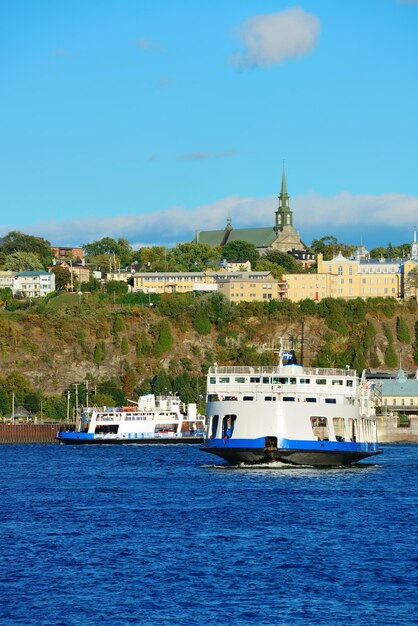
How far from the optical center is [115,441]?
486 ft

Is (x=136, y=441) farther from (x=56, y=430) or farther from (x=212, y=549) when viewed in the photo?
(x=212, y=549)

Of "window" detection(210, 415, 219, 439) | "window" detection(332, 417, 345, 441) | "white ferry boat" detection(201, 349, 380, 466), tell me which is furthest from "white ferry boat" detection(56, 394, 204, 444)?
"window" detection(210, 415, 219, 439)

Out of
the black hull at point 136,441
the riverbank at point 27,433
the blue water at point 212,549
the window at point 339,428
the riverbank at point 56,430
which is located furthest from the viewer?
the riverbank at point 56,430

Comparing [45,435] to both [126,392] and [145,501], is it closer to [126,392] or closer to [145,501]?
[126,392]

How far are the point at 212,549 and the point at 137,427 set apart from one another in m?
94.3

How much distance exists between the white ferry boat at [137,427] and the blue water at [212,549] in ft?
182

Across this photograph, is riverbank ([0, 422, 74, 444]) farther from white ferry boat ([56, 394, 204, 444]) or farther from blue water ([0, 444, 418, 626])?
blue water ([0, 444, 418, 626])

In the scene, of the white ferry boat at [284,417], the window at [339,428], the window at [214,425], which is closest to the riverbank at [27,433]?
the window at [339,428]

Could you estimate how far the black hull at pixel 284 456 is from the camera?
89.2 meters

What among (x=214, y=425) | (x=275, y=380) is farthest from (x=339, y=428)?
(x=214, y=425)

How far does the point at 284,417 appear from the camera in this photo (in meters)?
89.4

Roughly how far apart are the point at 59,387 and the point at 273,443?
110079mm

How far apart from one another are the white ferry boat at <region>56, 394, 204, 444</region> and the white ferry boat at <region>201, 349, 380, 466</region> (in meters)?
52.5

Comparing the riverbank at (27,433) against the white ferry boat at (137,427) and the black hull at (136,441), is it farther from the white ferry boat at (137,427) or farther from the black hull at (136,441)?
the black hull at (136,441)
